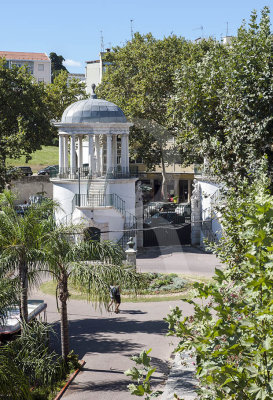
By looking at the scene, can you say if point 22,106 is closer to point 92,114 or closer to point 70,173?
point 70,173

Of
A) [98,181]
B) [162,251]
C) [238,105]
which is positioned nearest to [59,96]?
[98,181]

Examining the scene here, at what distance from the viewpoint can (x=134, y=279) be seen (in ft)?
43.6

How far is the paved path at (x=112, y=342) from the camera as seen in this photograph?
12.9 m

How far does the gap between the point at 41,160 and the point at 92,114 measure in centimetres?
3297

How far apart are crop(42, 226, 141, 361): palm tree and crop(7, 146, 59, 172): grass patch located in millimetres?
43359

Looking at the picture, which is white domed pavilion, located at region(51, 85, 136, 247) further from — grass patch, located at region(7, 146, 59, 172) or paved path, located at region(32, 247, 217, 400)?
grass patch, located at region(7, 146, 59, 172)

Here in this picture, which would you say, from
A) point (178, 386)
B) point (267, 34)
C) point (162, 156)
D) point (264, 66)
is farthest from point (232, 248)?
point (162, 156)

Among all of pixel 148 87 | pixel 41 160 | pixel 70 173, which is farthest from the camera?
pixel 41 160

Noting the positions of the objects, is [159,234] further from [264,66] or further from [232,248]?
[232,248]

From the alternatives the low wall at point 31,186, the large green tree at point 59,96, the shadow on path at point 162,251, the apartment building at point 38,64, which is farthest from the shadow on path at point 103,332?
the apartment building at point 38,64

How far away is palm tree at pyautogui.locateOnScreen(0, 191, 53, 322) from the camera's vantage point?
41.8ft

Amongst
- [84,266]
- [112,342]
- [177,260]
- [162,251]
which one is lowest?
[112,342]

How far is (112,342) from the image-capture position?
52.6 ft

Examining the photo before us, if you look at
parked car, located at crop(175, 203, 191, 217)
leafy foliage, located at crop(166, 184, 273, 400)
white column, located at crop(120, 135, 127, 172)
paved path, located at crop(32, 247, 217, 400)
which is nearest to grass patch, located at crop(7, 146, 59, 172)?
parked car, located at crop(175, 203, 191, 217)
